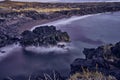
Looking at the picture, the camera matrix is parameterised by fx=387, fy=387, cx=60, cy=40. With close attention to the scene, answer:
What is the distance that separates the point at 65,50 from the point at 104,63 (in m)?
7.68

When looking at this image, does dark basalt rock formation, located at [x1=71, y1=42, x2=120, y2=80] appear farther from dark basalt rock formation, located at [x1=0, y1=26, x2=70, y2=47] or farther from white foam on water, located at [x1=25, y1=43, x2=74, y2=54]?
dark basalt rock formation, located at [x1=0, y1=26, x2=70, y2=47]

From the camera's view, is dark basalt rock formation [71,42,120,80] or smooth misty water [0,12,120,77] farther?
smooth misty water [0,12,120,77]

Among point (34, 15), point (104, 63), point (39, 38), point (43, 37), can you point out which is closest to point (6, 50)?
point (39, 38)

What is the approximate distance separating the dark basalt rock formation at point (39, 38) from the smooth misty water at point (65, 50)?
575 millimetres

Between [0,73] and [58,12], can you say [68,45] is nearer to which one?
[0,73]

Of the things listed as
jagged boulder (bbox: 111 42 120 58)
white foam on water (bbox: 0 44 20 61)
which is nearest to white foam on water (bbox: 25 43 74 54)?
white foam on water (bbox: 0 44 20 61)

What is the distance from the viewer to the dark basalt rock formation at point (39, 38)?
92.2ft

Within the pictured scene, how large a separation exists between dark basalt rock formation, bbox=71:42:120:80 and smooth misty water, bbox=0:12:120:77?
2125mm

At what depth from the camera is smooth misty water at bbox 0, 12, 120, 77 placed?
23.8 metres

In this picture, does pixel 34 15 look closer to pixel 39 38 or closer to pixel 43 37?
pixel 43 37

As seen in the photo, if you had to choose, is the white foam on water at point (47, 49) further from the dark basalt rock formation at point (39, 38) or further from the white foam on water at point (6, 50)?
the white foam on water at point (6, 50)

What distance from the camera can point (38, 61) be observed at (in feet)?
82.0

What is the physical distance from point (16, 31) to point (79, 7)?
13.5 metres

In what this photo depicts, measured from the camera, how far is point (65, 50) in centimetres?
2741
